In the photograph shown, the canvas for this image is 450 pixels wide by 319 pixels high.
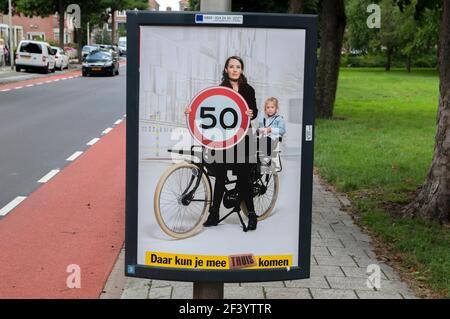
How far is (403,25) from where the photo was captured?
5416cm

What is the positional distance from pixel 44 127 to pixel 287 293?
11416mm

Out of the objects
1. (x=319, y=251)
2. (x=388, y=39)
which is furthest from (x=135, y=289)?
(x=388, y=39)

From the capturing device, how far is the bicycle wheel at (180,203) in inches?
138

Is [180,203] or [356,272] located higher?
[180,203]

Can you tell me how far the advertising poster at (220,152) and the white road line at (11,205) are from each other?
4464 millimetres

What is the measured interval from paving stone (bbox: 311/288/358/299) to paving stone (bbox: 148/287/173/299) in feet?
3.50

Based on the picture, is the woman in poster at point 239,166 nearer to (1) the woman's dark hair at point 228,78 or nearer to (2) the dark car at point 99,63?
(1) the woman's dark hair at point 228,78

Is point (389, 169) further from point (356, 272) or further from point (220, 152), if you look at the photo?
point (220, 152)

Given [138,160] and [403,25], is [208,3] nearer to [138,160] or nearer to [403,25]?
[138,160]

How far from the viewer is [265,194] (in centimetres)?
355

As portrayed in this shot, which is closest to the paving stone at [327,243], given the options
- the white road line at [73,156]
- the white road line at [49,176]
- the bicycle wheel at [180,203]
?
the bicycle wheel at [180,203]

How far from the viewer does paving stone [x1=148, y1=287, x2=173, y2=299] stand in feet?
15.4

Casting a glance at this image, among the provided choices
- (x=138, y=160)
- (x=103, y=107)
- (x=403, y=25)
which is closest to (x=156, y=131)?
(x=138, y=160)

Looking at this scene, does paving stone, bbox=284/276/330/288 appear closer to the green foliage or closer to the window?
the window
